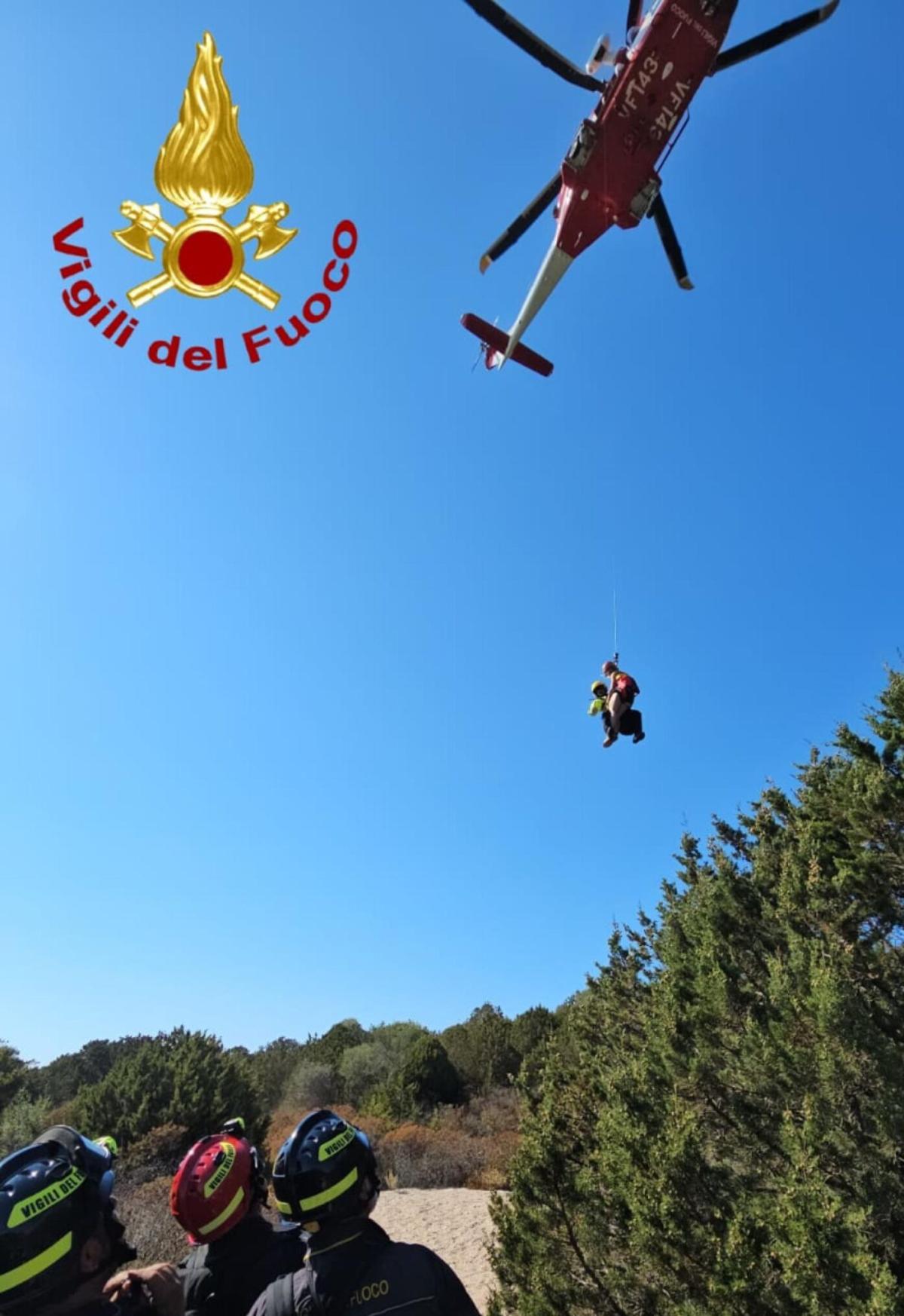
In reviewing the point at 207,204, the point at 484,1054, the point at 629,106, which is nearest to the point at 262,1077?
the point at 484,1054

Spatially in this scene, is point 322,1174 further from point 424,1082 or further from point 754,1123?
point 424,1082

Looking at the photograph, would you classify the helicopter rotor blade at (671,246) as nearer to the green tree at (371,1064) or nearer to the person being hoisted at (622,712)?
the person being hoisted at (622,712)

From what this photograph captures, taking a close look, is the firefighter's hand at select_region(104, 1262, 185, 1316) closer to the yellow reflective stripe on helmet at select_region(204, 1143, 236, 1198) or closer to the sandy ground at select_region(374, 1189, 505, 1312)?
the yellow reflective stripe on helmet at select_region(204, 1143, 236, 1198)

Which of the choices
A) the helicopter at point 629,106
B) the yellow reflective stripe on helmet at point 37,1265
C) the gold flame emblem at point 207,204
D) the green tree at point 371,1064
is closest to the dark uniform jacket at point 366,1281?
the yellow reflective stripe on helmet at point 37,1265

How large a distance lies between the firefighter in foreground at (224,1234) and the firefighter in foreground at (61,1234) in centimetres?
93

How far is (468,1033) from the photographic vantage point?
3703cm

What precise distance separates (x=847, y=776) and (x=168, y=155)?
47.8 feet

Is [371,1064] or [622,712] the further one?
[371,1064]

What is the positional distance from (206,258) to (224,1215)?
25.0ft

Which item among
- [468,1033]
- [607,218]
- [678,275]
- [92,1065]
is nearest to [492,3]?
[607,218]

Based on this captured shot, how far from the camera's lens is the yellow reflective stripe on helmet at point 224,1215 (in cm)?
327

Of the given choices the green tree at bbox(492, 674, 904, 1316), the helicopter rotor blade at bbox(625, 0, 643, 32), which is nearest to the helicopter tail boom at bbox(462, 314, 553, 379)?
the helicopter rotor blade at bbox(625, 0, 643, 32)

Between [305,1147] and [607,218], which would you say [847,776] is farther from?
[305,1147]

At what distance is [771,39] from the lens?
977 centimetres
